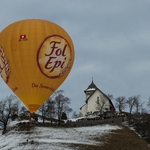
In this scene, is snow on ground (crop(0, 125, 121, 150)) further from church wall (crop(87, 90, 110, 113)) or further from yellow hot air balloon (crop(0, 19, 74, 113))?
church wall (crop(87, 90, 110, 113))

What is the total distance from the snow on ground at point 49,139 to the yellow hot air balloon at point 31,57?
10544mm

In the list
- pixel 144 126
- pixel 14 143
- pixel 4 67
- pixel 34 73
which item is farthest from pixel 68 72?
pixel 144 126

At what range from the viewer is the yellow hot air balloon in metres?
36.8

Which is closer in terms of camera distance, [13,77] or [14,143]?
[13,77]

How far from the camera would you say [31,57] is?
36.8m

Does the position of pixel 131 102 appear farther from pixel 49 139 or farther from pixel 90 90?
pixel 49 139

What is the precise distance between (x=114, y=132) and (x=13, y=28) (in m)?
29.0

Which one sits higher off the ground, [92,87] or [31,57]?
[92,87]

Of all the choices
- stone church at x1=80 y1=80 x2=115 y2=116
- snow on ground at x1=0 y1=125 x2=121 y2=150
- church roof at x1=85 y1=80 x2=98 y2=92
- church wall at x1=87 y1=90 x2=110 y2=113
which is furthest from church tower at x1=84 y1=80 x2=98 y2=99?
snow on ground at x1=0 y1=125 x2=121 y2=150

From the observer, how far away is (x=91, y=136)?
5581cm

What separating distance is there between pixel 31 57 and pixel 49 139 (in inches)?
709

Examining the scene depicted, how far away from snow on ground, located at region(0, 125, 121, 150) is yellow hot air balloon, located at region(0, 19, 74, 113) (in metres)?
10.5

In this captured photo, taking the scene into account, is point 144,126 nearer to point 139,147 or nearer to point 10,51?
point 139,147

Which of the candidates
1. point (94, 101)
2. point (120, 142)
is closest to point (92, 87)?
point (94, 101)
